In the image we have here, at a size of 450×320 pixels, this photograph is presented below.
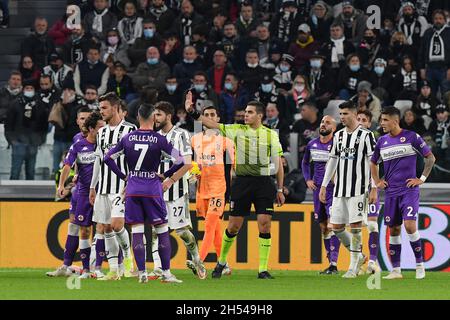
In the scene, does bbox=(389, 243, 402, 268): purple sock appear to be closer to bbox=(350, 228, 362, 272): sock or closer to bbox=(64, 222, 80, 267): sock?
bbox=(350, 228, 362, 272): sock

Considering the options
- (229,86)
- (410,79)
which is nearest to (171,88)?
(229,86)

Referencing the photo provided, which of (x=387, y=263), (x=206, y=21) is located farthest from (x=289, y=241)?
(x=206, y=21)

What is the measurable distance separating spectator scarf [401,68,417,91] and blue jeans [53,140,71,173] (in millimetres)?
6593

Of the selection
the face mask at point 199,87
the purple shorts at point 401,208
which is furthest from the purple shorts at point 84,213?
the face mask at point 199,87

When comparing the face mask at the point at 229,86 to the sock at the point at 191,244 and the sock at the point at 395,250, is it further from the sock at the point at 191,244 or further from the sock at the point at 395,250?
the sock at the point at 191,244

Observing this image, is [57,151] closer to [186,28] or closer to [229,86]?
[229,86]

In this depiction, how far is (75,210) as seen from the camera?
16578 millimetres

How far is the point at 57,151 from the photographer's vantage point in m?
20.4

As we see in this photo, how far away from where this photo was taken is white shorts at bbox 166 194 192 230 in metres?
16.4

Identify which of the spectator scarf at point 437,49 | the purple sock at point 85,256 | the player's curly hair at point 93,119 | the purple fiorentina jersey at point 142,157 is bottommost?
the purple sock at point 85,256

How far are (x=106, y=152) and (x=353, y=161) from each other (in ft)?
11.2

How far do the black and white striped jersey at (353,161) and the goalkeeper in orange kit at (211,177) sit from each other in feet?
5.49

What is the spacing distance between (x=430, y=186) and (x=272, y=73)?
5016 millimetres

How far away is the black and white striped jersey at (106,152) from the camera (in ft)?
51.2
